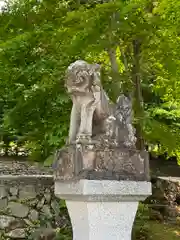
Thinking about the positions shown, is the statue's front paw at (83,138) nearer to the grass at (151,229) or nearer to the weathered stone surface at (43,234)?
the weathered stone surface at (43,234)

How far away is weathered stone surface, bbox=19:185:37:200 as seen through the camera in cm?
967

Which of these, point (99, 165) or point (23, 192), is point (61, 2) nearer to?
point (23, 192)

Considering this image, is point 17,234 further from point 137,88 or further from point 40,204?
point 137,88

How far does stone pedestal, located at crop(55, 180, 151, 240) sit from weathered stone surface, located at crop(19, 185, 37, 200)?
395 cm

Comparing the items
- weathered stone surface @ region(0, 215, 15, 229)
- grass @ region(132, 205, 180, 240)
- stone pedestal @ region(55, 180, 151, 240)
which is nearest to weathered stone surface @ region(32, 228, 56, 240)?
weathered stone surface @ region(0, 215, 15, 229)

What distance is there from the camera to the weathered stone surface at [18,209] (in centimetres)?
950

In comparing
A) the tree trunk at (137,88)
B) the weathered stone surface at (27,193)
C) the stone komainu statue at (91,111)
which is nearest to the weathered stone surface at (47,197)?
the weathered stone surface at (27,193)

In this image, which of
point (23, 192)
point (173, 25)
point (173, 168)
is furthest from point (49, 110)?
point (173, 168)

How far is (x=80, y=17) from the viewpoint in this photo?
8406 mm

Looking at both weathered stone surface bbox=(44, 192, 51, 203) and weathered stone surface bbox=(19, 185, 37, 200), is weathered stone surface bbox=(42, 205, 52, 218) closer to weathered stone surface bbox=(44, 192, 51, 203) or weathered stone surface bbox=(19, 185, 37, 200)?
weathered stone surface bbox=(44, 192, 51, 203)

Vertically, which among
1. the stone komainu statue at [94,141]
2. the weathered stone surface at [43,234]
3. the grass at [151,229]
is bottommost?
the grass at [151,229]

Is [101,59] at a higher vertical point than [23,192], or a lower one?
higher

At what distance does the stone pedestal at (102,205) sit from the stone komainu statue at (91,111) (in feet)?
1.82

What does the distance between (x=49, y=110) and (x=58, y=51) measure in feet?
3.87
